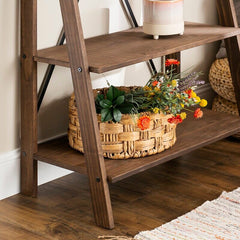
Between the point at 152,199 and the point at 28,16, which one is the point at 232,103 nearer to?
the point at 152,199

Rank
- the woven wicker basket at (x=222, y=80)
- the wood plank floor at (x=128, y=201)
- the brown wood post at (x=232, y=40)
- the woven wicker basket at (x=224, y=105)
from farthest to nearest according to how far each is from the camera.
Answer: the woven wicker basket at (x=224, y=105) < the woven wicker basket at (x=222, y=80) < the brown wood post at (x=232, y=40) < the wood plank floor at (x=128, y=201)

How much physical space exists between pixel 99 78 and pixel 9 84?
448mm

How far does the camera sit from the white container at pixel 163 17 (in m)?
2.08

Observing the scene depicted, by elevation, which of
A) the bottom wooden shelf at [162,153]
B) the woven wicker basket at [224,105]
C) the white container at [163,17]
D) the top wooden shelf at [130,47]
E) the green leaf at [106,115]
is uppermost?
the white container at [163,17]

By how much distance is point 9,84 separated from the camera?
203 centimetres

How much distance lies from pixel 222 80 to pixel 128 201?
37.6 inches

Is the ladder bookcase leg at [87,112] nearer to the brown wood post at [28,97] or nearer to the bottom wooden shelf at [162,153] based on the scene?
the bottom wooden shelf at [162,153]

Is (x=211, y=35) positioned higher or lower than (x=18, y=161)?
higher

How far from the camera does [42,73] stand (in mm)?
2129

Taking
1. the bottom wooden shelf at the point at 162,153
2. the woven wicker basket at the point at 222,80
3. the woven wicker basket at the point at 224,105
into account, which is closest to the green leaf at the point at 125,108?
the bottom wooden shelf at the point at 162,153

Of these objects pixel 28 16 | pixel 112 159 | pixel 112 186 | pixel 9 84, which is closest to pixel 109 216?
pixel 112 159

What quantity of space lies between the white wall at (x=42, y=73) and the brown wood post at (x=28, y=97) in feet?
0.13

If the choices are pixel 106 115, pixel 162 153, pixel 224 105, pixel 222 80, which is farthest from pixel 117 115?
pixel 224 105

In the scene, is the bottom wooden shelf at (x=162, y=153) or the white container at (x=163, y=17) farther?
the white container at (x=163, y=17)
